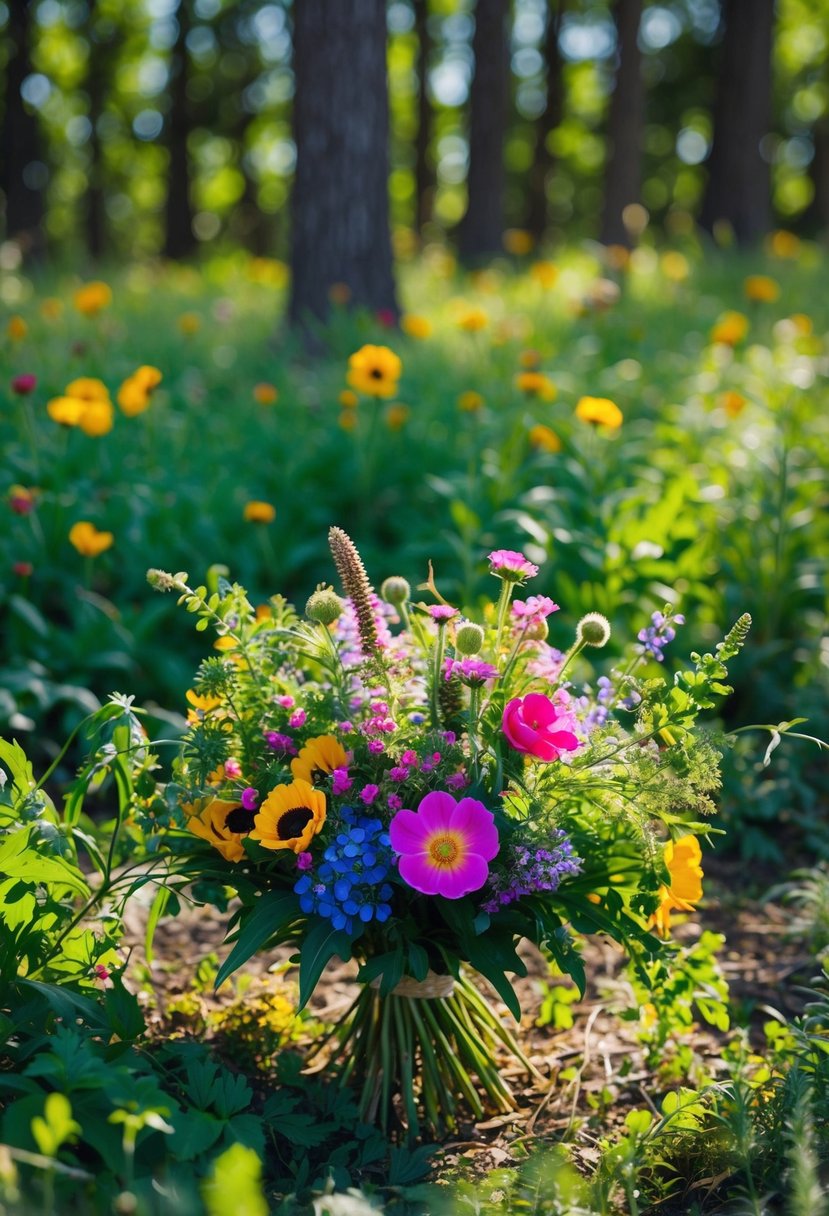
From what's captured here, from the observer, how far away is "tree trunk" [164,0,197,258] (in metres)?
15.3

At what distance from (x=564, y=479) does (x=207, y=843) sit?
2447mm

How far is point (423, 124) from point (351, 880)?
1683cm

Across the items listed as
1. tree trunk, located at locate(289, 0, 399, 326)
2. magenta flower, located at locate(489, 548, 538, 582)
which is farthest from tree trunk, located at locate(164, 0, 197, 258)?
magenta flower, located at locate(489, 548, 538, 582)

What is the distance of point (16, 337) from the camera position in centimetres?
437

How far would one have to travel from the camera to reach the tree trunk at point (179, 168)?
50.1 ft

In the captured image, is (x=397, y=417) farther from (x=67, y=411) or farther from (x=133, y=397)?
(x=67, y=411)

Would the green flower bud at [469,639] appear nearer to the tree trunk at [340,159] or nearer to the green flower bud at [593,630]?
the green flower bud at [593,630]

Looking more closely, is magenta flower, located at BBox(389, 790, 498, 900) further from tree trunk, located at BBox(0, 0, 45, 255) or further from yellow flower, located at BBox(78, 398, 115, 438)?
tree trunk, located at BBox(0, 0, 45, 255)

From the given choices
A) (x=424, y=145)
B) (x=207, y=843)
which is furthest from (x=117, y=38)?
(x=207, y=843)

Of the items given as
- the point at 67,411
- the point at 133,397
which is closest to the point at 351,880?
the point at 67,411

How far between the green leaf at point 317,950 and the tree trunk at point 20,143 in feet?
44.2

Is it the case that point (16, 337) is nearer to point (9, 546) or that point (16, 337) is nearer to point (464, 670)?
point (9, 546)

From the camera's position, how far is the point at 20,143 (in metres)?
13.9

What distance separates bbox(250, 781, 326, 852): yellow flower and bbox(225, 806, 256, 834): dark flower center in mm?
96
